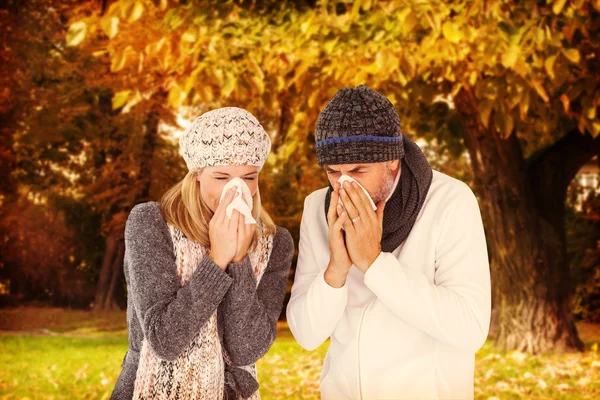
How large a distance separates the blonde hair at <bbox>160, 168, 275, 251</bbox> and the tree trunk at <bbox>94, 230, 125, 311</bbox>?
10.0 metres

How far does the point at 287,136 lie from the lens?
7.70 meters

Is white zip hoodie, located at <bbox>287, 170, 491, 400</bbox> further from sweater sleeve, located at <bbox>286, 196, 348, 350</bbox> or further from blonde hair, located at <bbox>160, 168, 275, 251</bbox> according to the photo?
blonde hair, located at <bbox>160, 168, 275, 251</bbox>

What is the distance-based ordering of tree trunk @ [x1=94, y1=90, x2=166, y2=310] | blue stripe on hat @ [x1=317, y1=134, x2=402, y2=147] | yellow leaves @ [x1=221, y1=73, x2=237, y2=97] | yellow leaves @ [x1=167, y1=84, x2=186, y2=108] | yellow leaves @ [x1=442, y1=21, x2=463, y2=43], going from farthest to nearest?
tree trunk @ [x1=94, y1=90, x2=166, y2=310] < yellow leaves @ [x1=167, y1=84, x2=186, y2=108] < yellow leaves @ [x1=221, y1=73, x2=237, y2=97] < yellow leaves @ [x1=442, y1=21, x2=463, y2=43] < blue stripe on hat @ [x1=317, y1=134, x2=402, y2=147]

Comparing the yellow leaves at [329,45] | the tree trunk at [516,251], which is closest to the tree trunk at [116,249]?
the tree trunk at [516,251]

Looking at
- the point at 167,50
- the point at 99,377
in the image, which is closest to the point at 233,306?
the point at 167,50

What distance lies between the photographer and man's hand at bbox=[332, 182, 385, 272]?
2191mm

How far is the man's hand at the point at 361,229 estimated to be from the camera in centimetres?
219

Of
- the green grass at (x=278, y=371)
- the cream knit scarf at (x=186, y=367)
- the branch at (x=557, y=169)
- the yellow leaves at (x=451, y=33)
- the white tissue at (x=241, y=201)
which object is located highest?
the yellow leaves at (x=451, y=33)

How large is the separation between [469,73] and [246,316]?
4517 mm

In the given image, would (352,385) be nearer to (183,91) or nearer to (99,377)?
(183,91)

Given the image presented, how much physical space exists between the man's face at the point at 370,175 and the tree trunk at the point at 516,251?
5280 mm

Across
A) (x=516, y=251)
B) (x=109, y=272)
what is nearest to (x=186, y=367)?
(x=516, y=251)

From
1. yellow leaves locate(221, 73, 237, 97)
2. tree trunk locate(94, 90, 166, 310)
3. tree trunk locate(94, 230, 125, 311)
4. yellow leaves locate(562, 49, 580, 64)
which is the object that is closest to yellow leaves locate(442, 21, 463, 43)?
yellow leaves locate(562, 49, 580, 64)

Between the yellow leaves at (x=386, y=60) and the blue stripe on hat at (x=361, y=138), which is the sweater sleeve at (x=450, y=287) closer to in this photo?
the blue stripe on hat at (x=361, y=138)
